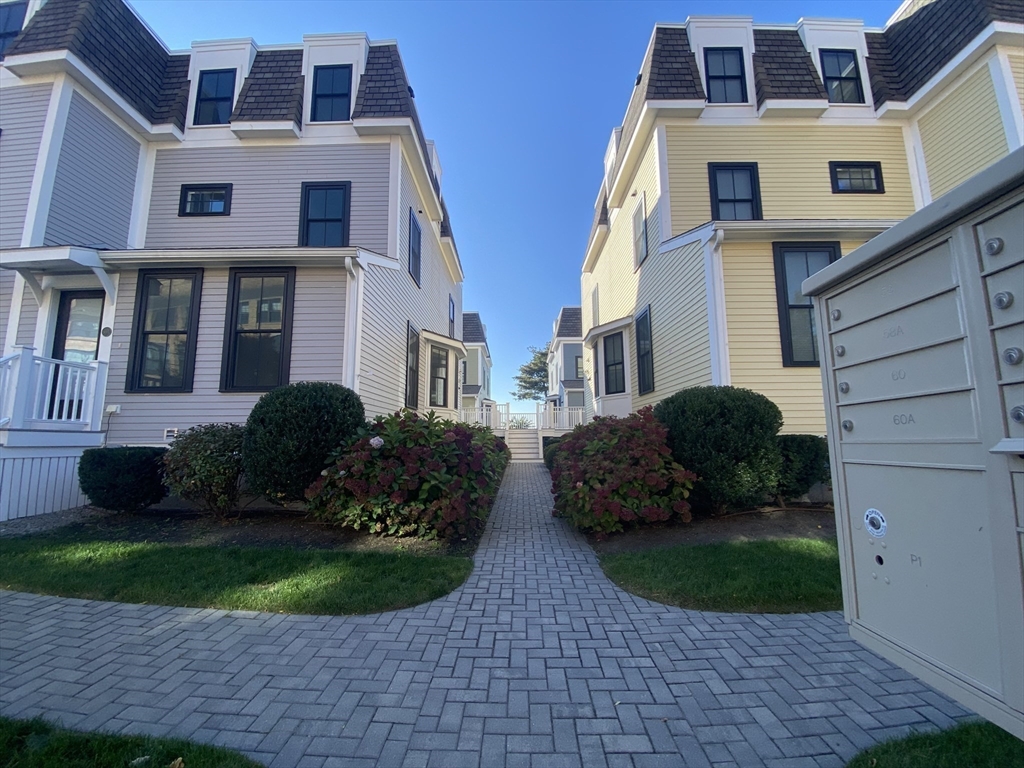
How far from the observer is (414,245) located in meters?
11.6

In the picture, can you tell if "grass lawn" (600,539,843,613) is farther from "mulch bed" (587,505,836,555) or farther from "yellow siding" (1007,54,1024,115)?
"yellow siding" (1007,54,1024,115)

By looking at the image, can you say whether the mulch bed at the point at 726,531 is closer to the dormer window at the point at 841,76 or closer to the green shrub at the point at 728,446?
the green shrub at the point at 728,446

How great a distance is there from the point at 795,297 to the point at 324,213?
9423 millimetres

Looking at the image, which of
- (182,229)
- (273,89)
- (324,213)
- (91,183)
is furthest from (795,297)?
(91,183)

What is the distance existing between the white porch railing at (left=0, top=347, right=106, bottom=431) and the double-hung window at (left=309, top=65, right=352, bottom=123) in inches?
265

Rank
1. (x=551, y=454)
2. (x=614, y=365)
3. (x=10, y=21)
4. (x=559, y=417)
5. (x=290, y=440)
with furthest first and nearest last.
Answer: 1. (x=559, y=417)
2. (x=614, y=365)
3. (x=551, y=454)
4. (x=10, y=21)
5. (x=290, y=440)

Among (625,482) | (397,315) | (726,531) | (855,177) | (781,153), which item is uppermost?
(781,153)

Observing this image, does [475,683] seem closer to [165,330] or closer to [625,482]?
[625,482]

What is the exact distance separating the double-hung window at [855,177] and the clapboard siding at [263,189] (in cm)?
978

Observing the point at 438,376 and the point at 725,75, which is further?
the point at 438,376

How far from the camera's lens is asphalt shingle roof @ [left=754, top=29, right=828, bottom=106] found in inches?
388

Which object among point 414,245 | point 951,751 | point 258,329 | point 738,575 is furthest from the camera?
point 414,245

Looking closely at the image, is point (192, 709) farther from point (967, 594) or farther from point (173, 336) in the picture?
point (173, 336)

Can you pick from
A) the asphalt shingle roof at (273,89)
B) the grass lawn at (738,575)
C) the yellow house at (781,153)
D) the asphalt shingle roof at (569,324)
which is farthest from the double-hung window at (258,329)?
the asphalt shingle roof at (569,324)
